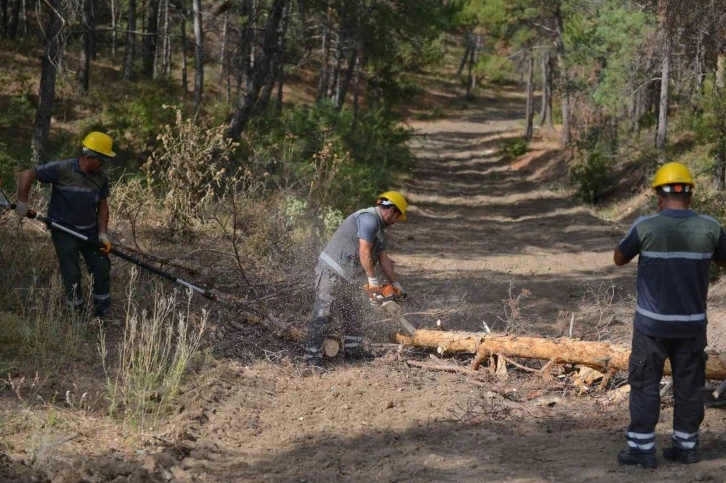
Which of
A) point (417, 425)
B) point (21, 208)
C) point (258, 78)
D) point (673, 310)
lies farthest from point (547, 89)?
point (673, 310)

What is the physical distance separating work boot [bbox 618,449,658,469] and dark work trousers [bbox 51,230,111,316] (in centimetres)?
478

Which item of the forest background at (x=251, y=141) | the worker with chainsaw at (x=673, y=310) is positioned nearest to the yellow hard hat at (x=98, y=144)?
the forest background at (x=251, y=141)

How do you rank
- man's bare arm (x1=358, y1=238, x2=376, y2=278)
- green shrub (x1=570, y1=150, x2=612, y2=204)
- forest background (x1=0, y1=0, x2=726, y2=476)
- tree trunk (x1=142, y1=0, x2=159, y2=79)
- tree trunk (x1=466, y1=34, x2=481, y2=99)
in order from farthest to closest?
tree trunk (x1=466, y1=34, x2=481, y2=99)
tree trunk (x1=142, y1=0, x2=159, y2=79)
green shrub (x1=570, y1=150, x2=612, y2=204)
forest background (x1=0, y1=0, x2=726, y2=476)
man's bare arm (x1=358, y1=238, x2=376, y2=278)

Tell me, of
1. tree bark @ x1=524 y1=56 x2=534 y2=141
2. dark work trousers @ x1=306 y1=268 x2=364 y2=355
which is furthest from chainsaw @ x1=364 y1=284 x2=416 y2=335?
tree bark @ x1=524 y1=56 x2=534 y2=141

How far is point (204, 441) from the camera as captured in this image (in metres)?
5.77

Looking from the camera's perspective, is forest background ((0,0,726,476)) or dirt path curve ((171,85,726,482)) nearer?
dirt path curve ((171,85,726,482))

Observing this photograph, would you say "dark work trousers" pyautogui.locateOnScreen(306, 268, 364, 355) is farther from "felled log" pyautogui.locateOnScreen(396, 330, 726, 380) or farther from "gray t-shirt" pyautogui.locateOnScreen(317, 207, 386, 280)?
"felled log" pyautogui.locateOnScreen(396, 330, 726, 380)

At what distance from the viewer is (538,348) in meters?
7.10

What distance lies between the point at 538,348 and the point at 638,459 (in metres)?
2.08

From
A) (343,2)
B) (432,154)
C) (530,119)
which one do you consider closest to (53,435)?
(343,2)

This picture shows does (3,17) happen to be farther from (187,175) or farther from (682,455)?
(682,455)

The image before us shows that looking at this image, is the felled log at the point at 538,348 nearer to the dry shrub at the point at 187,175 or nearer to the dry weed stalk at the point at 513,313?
the dry weed stalk at the point at 513,313

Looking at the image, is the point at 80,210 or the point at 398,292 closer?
the point at 398,292

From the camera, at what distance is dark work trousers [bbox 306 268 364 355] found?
7492 millimetres
